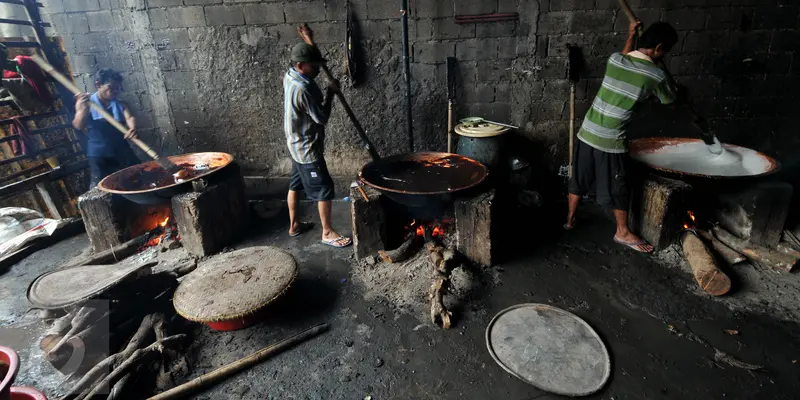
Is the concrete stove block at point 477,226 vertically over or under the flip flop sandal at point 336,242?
over

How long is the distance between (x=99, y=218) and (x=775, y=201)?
23.6 feet

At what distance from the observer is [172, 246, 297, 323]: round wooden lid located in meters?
2.96

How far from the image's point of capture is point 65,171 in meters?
5.56

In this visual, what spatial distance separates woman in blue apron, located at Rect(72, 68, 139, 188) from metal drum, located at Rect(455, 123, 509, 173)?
14.6 ft

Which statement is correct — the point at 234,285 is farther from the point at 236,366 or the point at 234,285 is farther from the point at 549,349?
the point at 549,349

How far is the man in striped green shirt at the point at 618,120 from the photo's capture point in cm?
363

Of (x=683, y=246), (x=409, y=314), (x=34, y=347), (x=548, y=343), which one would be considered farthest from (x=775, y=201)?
(x=34, y=347)

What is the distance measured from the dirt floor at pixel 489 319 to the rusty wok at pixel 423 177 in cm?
95

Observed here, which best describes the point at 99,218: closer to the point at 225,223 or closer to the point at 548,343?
the point at 225,223

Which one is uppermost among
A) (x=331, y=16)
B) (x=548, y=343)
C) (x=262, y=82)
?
(x=331, y=16)

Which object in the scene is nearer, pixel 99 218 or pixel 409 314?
pixel 409 314

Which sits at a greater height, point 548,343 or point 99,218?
point 99,218

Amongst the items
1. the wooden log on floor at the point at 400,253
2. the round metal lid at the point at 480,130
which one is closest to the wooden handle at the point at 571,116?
the round metal lid at the point at 480,130

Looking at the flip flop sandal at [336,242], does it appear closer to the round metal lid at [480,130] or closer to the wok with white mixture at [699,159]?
the round metal lid at [480,130]
